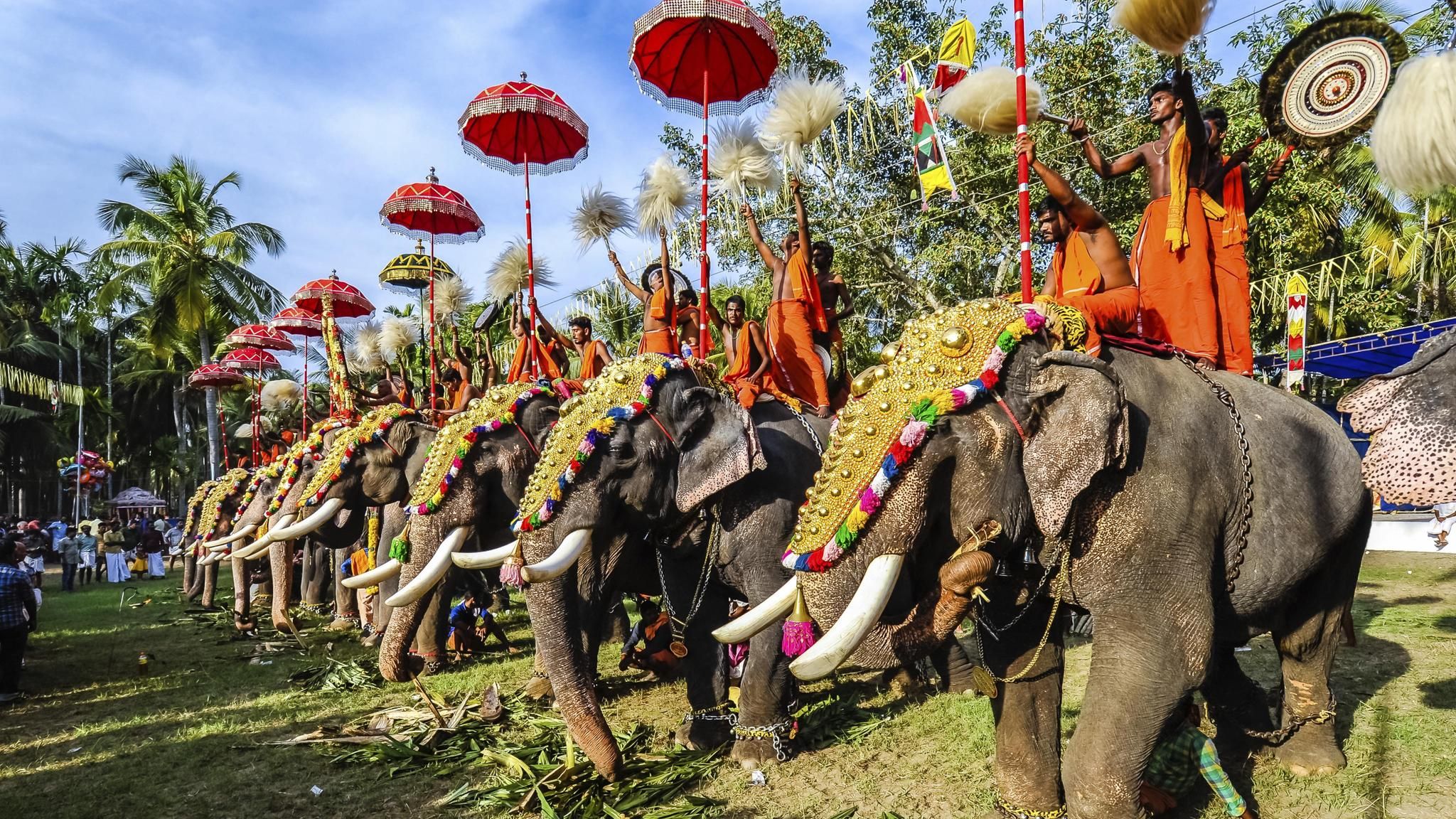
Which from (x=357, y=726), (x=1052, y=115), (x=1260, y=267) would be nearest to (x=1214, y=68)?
(x=1260, y=267)

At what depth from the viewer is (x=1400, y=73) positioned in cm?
233

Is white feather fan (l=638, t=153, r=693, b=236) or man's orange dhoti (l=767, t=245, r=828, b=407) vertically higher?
white feather fan (l=638, t=153, r=693, b=236)

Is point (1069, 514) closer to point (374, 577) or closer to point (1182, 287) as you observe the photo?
point (1182, 287)

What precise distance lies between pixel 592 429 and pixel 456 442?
7.72ft

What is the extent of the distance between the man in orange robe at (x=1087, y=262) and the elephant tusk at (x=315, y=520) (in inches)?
261

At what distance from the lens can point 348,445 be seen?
26.7 ft

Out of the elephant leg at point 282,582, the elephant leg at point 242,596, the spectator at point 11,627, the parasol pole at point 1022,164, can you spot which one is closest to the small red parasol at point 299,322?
the elephant leg at point 242,596

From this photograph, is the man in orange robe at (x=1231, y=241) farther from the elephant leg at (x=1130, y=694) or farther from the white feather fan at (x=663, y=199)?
the white feather fan at (x=663, y=199)

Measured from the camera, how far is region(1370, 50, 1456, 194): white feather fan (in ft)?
7.18

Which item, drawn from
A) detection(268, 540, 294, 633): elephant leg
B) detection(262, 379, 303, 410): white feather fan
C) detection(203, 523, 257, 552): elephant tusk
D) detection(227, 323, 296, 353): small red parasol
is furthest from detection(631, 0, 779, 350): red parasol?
detection(262, 379, 303, 410): white feather fan

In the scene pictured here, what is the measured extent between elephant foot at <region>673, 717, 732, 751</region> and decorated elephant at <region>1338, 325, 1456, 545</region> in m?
3.85

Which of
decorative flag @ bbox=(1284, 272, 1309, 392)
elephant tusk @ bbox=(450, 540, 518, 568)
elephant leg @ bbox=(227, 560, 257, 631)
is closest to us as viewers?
elephant tusk @ bbox=(450, 540, 518, 568)

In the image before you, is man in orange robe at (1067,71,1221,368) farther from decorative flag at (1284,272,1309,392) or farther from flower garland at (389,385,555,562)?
flower garland at (389,385,555,562)

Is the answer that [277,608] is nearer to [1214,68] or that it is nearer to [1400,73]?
[1400,73]
